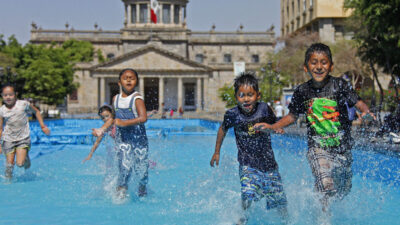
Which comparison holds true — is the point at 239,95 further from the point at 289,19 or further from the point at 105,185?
the point at 289,19

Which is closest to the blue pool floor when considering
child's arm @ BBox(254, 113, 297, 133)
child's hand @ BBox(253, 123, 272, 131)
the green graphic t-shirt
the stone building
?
the green graphic t-shirt

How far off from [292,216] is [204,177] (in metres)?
2.85

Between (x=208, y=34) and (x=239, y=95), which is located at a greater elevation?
(x=208, y=34)

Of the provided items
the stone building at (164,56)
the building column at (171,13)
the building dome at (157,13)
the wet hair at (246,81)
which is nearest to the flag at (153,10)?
the stone building at (164,56)

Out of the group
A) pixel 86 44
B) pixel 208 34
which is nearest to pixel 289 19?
pixel 208 34

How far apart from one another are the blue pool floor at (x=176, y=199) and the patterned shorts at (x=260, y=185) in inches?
12.6

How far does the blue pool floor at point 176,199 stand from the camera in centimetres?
441

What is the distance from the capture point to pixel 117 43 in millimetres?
54844

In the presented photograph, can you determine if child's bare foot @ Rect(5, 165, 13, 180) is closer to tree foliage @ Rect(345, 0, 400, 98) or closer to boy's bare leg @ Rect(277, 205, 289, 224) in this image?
boy's bare leg @ Rect(277, 205, 289, 224)

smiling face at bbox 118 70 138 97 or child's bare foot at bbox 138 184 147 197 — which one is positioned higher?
smiling face at bbox 118 70 138 97

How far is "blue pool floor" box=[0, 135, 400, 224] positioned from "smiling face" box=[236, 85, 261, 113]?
3.37 feet

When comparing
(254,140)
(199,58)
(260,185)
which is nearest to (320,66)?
(254,140)

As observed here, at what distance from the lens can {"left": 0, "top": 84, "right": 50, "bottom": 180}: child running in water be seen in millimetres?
6391

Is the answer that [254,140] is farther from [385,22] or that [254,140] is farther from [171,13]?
[171,13]
